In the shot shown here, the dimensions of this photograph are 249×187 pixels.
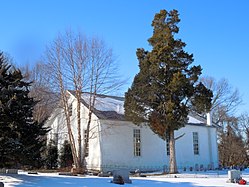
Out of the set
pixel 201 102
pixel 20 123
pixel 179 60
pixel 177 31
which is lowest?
pixel 20 123

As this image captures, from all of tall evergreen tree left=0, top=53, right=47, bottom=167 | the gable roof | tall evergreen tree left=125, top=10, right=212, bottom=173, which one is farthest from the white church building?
tall evergreen tree left=0, top=53, right=47, bottom=167

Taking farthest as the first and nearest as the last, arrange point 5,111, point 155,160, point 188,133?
point 188,133
point 155,160
point 5,111

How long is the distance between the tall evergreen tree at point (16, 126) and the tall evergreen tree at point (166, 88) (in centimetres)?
1024

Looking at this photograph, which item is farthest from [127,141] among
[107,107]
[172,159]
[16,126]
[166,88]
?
[16,126]

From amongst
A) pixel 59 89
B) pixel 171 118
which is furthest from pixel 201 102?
pixel 59 89

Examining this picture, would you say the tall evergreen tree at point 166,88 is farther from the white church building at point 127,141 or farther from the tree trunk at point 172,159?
the white church building at point 127,141

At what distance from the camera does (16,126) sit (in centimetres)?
1481

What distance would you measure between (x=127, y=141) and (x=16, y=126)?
1383 cm

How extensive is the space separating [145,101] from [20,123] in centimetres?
1147

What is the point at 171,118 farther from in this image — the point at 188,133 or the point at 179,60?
the point at 188,133

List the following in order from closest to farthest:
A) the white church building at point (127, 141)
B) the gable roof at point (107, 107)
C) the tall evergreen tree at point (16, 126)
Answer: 1. the tall evergreen tree at point (16, 126)
2. the white church building at point (127, 141)
3. the gable roof at point (107, 107)

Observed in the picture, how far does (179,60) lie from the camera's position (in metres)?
24.8

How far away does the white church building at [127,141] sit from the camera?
86.7 ft

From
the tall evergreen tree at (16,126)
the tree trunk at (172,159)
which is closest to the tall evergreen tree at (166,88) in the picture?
the tree trunk at (172,159)
